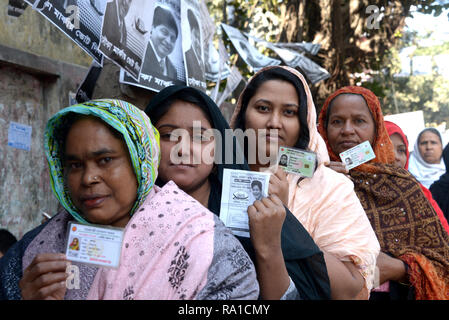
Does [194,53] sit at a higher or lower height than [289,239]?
higher

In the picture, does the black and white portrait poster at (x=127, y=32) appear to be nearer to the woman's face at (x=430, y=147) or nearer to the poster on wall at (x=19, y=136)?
the poster on wall at (x=19, y=136)

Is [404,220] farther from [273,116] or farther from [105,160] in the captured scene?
[105,160]

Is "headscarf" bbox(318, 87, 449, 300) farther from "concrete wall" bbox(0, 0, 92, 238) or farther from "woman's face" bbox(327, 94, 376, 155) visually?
"concrete wall" bbox(0, 0, 92, 238)

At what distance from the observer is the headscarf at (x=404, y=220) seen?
2764 millimetres

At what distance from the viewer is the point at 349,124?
3.01m

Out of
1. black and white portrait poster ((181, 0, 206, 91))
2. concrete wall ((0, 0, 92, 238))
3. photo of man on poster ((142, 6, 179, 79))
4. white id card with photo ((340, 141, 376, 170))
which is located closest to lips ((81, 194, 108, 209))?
photo of man on poster ((142, 6, 179, 79))

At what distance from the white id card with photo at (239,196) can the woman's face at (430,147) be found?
5.79 metres

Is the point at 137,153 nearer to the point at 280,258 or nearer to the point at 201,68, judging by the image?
the point at 280,258

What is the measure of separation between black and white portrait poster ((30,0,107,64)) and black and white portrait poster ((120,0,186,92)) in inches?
13.9

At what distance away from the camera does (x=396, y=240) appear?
2875 millimetres

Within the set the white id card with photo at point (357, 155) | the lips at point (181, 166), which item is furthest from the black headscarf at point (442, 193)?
the lips at point (181, 166)

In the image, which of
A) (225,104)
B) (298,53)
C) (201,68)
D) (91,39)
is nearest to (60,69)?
(201,68)

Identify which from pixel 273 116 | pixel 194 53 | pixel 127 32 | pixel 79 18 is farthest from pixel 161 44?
pixel 273 116

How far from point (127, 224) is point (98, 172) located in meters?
0.21
